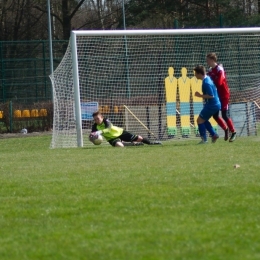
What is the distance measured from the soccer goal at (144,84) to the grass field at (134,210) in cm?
598

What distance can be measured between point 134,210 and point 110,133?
8.98 m

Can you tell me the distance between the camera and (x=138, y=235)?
5.50 meters

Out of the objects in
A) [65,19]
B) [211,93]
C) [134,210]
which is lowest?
[134,210]

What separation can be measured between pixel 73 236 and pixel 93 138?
996cm

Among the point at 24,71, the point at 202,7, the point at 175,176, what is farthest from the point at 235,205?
the point at 202,7

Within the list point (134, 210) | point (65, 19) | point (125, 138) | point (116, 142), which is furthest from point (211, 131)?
point (65, 19)

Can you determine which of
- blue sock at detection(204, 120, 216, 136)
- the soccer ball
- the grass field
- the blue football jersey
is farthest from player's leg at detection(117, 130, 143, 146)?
the grass field

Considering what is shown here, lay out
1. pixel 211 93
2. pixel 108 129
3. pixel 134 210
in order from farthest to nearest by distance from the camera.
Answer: pixel 108 129
pixel 211 93
pixel 134 210

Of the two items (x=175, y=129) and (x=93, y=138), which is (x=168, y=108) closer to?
(x=175, y=129)

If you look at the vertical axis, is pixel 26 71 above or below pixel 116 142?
above

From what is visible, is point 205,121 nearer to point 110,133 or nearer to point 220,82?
point 220,82

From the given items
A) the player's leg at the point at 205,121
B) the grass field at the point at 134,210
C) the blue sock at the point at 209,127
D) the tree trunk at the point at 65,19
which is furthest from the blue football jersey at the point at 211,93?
the tree trunk at the point at 65,19

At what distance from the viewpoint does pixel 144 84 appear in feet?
62.5

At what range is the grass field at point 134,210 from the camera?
5129mm
